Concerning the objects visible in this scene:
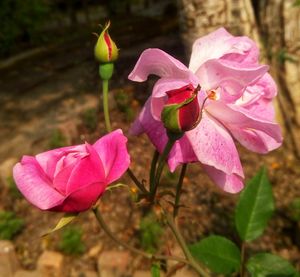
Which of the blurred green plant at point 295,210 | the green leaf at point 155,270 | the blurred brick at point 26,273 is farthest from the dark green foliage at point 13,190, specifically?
the green leaf at point 155,270

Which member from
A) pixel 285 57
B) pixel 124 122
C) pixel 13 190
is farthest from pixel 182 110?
pixel 124 122

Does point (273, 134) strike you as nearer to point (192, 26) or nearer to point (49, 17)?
point (192, 26)

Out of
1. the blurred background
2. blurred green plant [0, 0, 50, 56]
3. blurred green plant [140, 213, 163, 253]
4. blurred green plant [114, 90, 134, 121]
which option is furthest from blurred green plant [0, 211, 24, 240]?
blurred green plant [0, 0, 50, 56]

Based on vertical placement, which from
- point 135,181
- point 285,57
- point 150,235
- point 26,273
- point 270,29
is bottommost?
point 26,273

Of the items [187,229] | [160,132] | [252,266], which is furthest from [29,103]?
[160,132]

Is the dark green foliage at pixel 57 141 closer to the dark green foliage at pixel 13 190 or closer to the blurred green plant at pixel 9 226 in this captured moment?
the dark green foliage at pixel 13 190

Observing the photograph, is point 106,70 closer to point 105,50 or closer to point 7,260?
A: point 105,50
